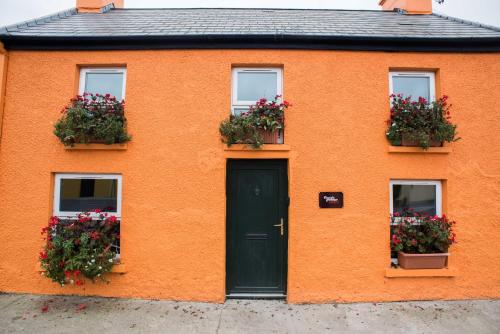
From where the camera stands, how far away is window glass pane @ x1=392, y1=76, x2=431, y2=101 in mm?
5430

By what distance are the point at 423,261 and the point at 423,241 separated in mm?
351

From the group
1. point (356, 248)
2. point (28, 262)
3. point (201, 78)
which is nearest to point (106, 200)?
point (28, 262)

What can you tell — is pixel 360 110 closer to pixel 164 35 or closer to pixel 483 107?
pixel 483 107

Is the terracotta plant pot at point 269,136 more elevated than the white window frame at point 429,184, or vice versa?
the terracotta plant pot at point 269,136

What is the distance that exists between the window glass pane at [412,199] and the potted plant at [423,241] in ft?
0.64

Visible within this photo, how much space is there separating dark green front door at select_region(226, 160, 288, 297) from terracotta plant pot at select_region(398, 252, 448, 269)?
2086 millimetres

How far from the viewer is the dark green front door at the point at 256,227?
16.8 feet

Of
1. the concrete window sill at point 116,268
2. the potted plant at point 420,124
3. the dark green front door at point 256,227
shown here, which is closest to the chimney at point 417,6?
the potted plant at point 420,124

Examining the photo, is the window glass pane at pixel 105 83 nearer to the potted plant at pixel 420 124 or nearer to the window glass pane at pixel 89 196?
the window glass pane at pixel 89 196

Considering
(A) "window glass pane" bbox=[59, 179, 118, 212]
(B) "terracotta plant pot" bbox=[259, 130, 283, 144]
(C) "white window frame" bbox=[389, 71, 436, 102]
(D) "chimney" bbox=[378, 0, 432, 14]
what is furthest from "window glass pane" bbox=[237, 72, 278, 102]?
(D) "chimney" bbox=[378, 0, 432, 14]

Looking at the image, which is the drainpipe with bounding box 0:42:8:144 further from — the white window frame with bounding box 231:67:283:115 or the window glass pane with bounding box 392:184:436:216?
the window glass pane with bounding box 392:184:436:216

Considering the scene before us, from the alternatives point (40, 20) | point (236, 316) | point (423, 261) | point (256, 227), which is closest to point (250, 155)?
point (256, 227)

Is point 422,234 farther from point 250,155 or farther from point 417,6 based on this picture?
point 417,6

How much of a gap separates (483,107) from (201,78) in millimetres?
5197
